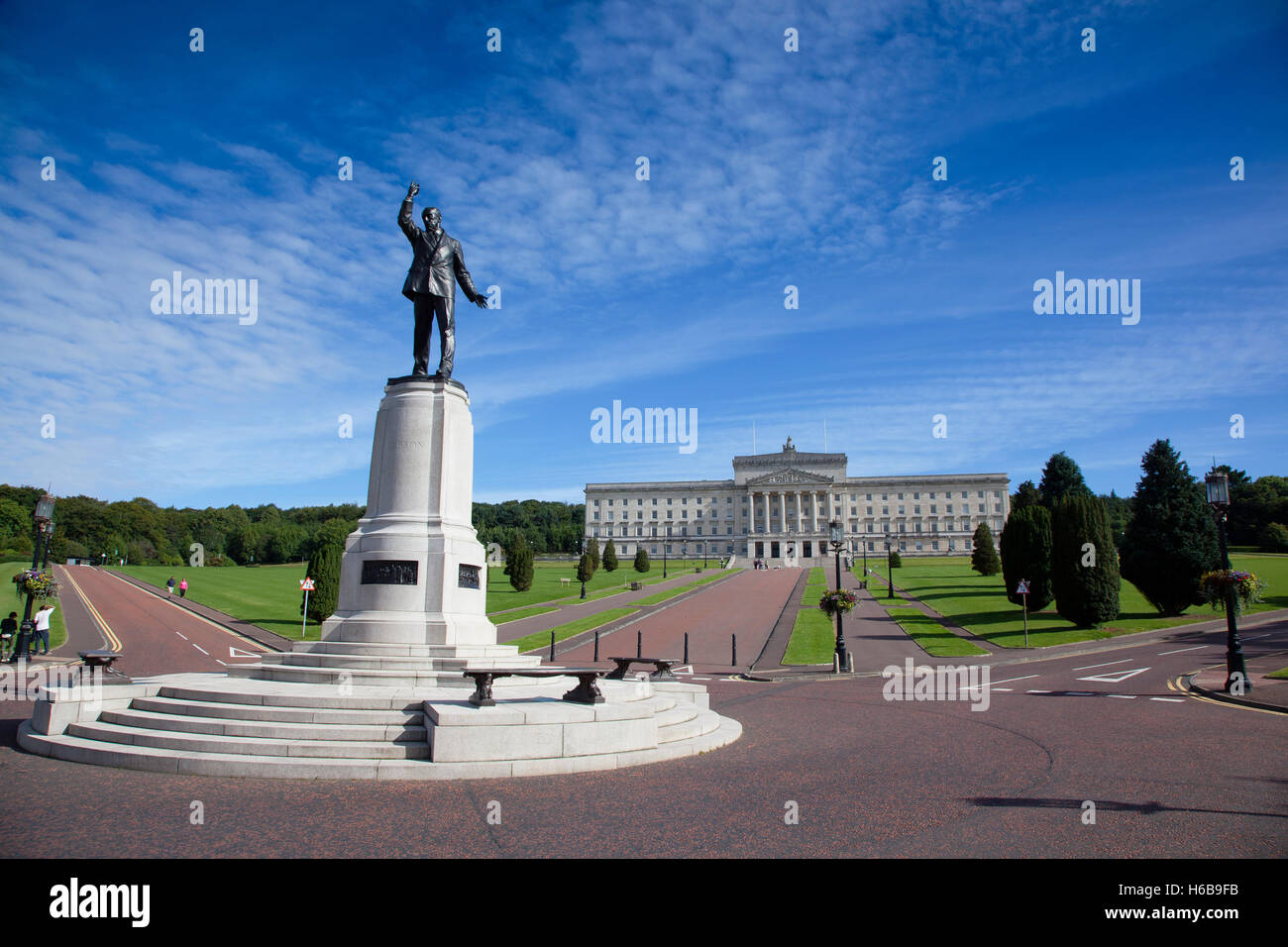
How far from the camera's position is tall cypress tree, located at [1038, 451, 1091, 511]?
65188 millimetres

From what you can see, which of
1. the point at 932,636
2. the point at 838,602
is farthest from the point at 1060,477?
the point at 838,602

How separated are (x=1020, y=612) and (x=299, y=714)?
37.9 metres

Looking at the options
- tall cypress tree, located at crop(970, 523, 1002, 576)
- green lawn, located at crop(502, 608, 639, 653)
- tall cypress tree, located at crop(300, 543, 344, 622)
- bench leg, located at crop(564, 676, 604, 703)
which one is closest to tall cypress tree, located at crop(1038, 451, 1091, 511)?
tall cypress tree, located at crop(970, 523, 1002, 576)

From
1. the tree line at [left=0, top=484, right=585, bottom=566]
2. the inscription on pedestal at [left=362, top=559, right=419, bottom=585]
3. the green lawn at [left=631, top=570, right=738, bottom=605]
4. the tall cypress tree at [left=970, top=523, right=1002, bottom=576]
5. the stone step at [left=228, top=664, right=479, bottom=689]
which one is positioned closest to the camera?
the stone step at [left=228, top=664, right=479, bottom=689]

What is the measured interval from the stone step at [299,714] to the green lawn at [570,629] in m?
17.6

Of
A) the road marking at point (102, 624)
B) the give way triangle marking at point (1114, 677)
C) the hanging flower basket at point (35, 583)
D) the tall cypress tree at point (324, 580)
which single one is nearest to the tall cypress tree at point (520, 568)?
the tall cypress tree at point (324, 580)

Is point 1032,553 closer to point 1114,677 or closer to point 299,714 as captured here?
point 1114,677

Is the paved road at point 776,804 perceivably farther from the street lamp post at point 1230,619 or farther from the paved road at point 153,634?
the paved road at point 153,634

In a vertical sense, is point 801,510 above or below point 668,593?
above

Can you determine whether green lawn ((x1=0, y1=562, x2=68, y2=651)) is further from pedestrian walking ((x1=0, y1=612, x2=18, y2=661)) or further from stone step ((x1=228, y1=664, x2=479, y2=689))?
stone step ((x1=228, y1=664, x2=479, y2=689))

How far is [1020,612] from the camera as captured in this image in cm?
A: 3856

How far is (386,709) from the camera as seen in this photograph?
9836 millimetres

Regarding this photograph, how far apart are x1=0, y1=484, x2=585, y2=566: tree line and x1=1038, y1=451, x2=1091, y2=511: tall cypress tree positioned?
7246 centimetres
